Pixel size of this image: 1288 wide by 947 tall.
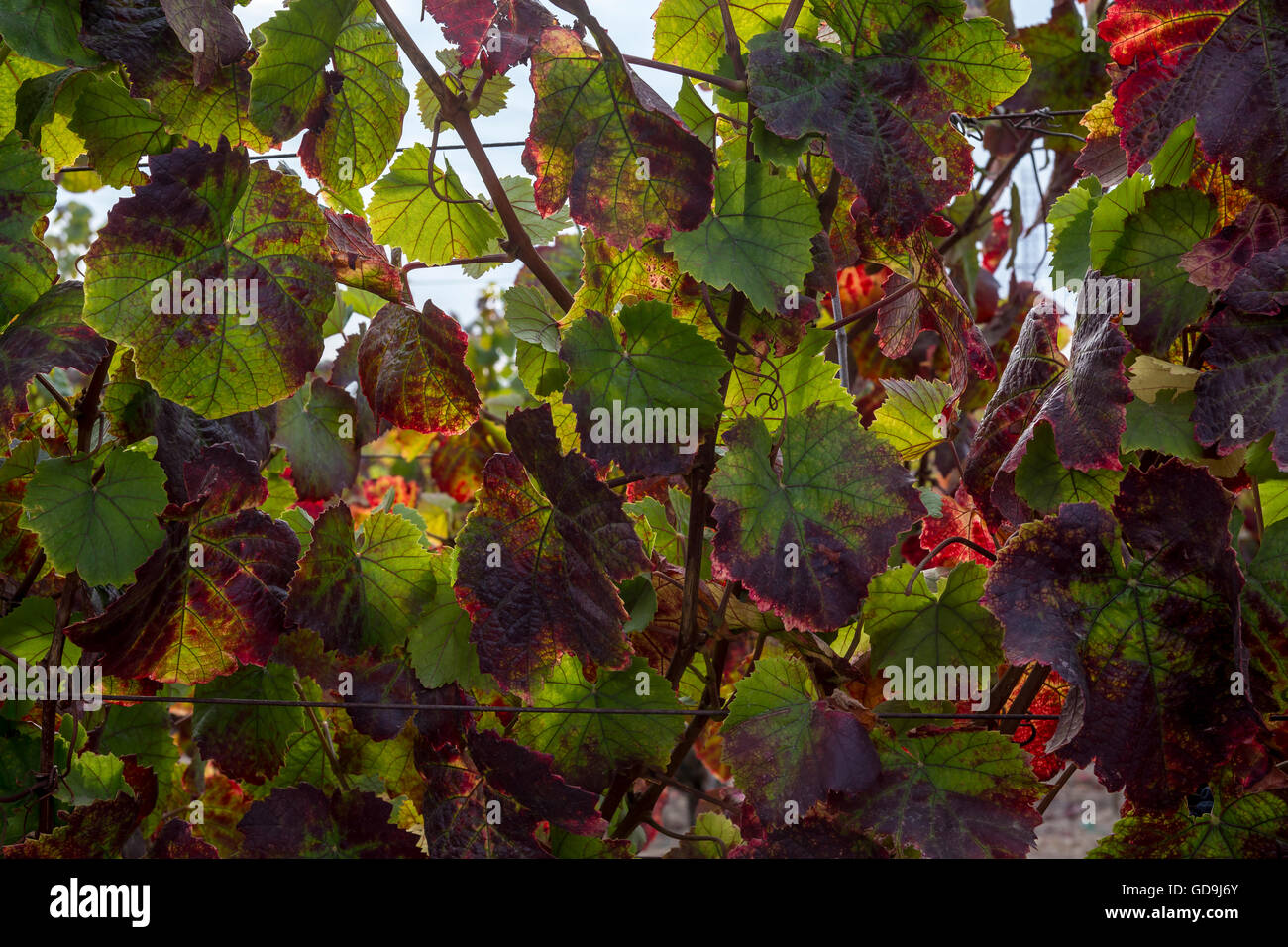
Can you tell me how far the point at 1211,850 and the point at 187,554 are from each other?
46.2 inches

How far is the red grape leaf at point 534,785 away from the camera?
1.07 metres

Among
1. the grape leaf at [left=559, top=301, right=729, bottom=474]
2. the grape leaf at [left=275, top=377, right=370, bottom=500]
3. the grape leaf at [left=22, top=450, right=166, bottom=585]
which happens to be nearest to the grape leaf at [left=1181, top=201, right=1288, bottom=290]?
the grape leaf at [left=559, top=301, right=729, bottom=474]

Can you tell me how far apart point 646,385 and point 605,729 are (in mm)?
412

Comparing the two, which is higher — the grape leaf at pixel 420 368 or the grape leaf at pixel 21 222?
the grape leaf at pixel 21 222

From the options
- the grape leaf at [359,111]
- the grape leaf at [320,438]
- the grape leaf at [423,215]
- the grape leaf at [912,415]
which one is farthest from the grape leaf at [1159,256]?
the grape leaf at [320,438]

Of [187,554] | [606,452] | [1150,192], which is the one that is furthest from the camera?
[187,554]

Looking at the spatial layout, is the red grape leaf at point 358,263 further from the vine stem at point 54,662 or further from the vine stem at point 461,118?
the vine stem at point 54,662

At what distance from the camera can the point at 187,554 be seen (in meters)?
1.18

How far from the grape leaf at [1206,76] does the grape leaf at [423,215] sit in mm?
733

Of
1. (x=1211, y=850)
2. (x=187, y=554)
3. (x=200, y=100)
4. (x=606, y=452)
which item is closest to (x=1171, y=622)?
(x=1211, y=850)

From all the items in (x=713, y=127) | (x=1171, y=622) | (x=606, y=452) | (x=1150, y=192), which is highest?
(x=713, y=127)

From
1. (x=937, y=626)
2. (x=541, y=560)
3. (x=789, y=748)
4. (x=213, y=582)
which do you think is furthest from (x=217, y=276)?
(x=937, y=626)

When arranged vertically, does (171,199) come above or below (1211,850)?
above
